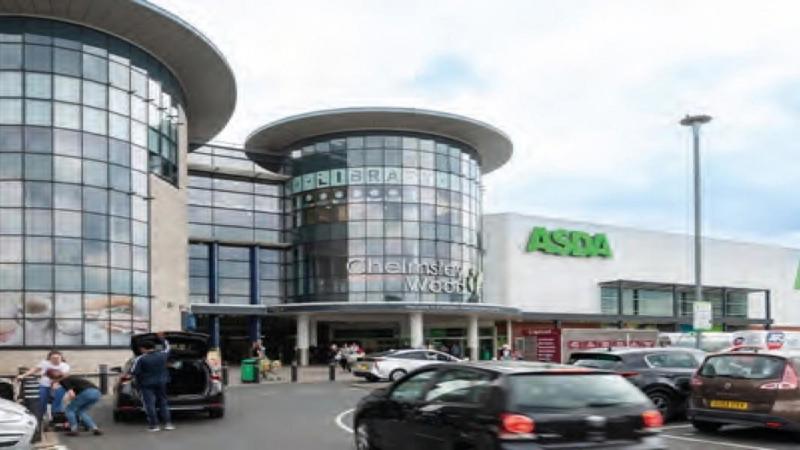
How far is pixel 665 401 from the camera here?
15.1m

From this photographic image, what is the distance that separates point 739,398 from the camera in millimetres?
12492

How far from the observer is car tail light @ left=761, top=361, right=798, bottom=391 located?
39.8 ft

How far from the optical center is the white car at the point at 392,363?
2969cm

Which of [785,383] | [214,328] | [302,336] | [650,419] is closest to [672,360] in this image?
[785,383]

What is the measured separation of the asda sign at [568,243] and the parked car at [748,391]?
44.1 meters

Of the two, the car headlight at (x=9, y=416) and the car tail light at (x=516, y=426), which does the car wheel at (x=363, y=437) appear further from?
the car headlight at (x=9, y=416)

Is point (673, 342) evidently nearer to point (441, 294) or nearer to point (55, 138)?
point (441, 294)

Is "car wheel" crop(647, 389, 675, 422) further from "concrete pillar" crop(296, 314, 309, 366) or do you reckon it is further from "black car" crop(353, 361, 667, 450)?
"concrete pillar" crop(296, 314, 309, 366)

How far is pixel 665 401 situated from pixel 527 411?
846cm

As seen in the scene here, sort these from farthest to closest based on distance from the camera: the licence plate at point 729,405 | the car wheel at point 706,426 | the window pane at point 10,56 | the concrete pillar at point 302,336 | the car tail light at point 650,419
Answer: the concrete pillar at point 302,336 → the window pane at point 10,56 → the car wheel at point 706,426 → the licence plate at point 729,405 → the car tail light at point 650,419

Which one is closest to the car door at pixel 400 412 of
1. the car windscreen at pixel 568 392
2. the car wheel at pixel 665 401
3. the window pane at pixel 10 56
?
the car windscreen at pixel 568 392

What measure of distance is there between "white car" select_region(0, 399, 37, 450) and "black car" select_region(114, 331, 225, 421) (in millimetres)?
5256

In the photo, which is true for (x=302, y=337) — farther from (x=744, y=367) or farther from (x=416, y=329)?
(x=744, y=367)

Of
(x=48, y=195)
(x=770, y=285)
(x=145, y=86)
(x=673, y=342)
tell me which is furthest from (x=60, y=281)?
(x=770, y=285)
